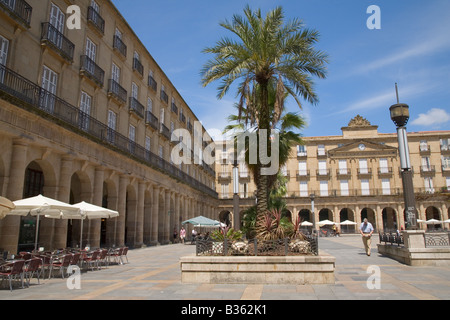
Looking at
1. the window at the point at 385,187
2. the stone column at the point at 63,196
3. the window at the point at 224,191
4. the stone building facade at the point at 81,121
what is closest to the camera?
the stone building facade at the point at 81,121

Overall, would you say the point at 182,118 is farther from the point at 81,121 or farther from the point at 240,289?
the point at 240,289

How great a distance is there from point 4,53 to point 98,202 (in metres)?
8.65

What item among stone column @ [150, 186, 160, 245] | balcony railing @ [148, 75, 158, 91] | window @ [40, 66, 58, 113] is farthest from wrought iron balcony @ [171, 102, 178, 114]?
window @ [40, 66, 58, 113]

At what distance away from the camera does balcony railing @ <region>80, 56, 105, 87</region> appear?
17.9m

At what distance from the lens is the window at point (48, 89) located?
14547 mm

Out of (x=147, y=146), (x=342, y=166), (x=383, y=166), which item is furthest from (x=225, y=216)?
(x=147, y=146)

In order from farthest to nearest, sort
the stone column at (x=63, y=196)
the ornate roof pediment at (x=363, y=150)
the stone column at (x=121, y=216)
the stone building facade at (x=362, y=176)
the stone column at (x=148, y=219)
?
the ornate roof pediment at (x=363, y=150) < the stone building facade at (x=362, y=176) < the stone column at (x=148, y=219) < the stone column at (x=121, y=216) < the stone column at (x=63, y=196)

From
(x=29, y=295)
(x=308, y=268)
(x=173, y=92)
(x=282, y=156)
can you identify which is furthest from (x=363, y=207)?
(x=29, y=295)

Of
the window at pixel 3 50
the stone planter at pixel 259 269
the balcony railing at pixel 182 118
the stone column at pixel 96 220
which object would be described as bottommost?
the stone planter at pixel 259 269

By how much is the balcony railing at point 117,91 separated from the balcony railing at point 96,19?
301 centimetres

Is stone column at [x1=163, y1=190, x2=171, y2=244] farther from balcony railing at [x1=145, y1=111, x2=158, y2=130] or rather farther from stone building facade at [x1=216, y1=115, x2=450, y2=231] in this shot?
stone building facade at [x1=216, y1=115, x2=450, y2=231]

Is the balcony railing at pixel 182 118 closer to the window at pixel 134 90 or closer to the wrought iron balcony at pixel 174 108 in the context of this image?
the wrought iron balcony at pixel 174 108

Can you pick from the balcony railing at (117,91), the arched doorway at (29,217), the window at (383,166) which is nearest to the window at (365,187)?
the window at (383,166)

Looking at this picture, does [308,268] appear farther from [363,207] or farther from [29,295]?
[363,207]
